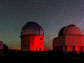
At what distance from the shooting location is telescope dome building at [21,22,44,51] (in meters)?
46.3

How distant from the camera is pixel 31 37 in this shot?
46.6 meters

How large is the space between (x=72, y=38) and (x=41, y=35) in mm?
12976

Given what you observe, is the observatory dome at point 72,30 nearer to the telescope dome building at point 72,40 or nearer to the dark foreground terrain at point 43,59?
the telescope dome building at point 72,40

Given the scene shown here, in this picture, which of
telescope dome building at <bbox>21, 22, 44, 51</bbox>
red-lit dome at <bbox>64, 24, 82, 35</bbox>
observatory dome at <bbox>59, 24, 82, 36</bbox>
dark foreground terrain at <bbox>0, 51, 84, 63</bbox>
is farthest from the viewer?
telescope dome building at <bbox>21, 22, 44, 51</bbox>

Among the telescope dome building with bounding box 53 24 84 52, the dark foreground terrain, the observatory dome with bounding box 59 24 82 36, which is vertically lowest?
the dark foreground terrain

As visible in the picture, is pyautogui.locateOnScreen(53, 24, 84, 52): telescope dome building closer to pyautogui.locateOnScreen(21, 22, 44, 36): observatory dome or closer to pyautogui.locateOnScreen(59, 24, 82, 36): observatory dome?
pyautogui.locateOnScreen(59, 24, 82, 36): observatory dome

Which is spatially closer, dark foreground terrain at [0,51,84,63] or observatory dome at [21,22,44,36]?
dark foreground terrain at [0,51,84,63]

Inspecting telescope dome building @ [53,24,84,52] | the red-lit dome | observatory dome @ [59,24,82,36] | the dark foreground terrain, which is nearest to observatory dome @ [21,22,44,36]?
telescope dome building @ [53,24,84,52]

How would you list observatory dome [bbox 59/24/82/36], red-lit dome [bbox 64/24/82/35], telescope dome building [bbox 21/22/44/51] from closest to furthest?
1. observatory dome [bbox 59/24/82/36]
2. red-lit dome [bbox 64/24/82/35]
3. telescope dome building [bbox 21/22/44/51]

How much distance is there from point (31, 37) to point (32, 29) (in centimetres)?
263

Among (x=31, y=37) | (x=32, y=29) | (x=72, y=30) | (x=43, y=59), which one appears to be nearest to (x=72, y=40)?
(x=72, y=30)

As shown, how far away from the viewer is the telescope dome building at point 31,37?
46.3m

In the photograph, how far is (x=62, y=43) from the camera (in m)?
39.6

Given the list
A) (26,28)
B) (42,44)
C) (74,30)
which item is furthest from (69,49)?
(26,28)
